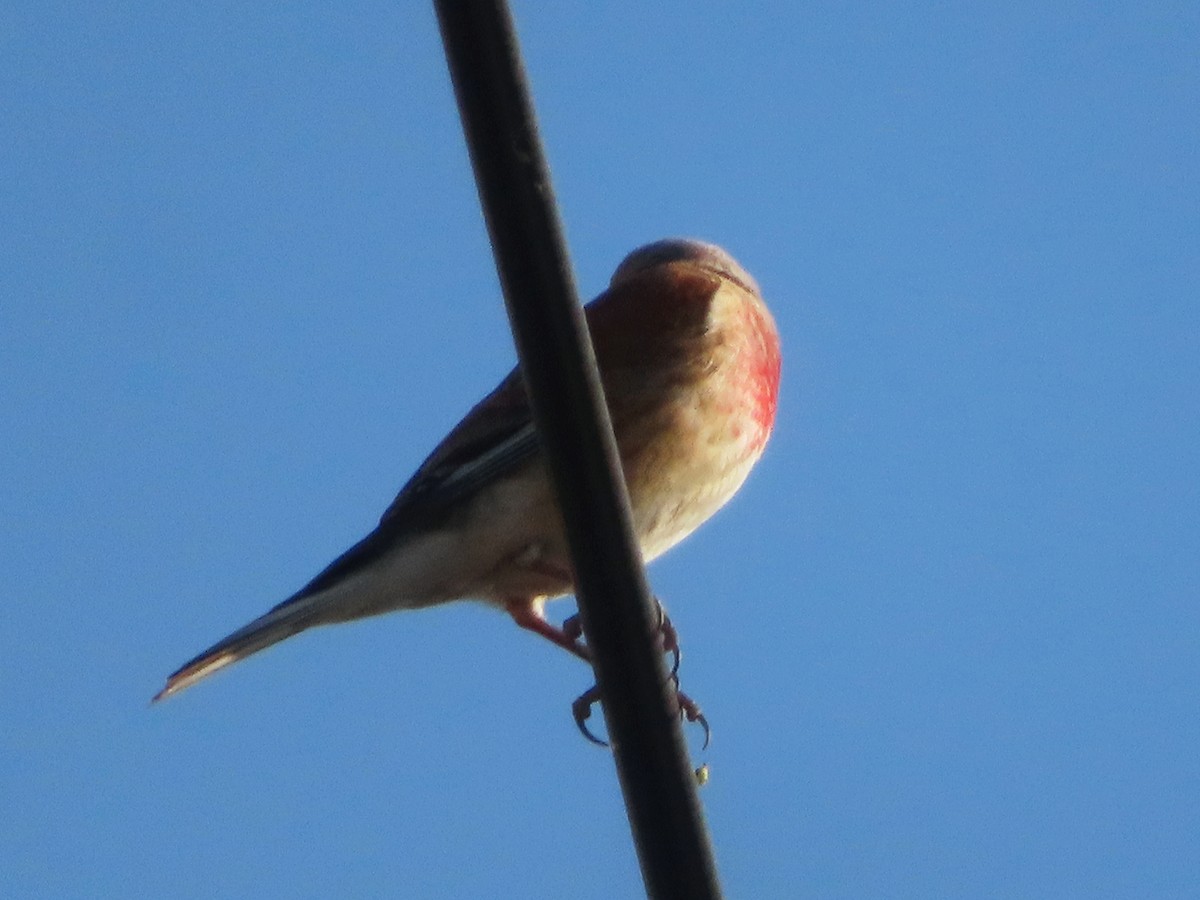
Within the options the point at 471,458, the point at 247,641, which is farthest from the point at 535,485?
the point at 247,641

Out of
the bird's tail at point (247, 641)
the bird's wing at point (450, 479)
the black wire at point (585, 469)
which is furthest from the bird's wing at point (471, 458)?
the black wire at point (585, 469)

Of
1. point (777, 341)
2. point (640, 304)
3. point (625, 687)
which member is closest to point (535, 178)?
point (625, 687)

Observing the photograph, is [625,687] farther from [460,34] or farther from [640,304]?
[640,304]

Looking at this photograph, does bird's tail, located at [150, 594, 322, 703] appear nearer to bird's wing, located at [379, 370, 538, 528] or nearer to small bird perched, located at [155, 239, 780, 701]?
small bird perched, located at [155, 239, 780, 701]

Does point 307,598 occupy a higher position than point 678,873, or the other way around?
point 307,598

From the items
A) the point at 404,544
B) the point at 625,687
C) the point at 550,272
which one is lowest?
the point at 625,687
